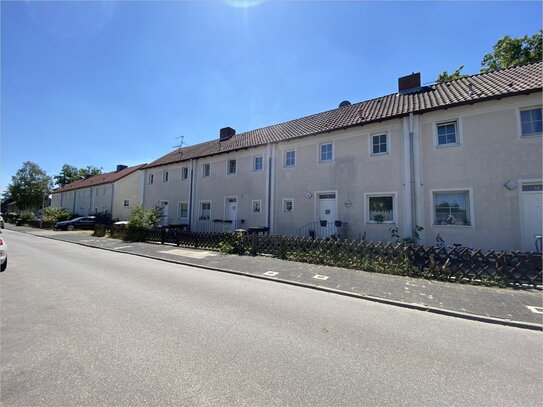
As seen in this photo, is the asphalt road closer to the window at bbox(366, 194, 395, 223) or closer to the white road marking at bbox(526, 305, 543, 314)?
the white road marking at bbox(526, 305, 543, 314)

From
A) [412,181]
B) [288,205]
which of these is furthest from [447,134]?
[288,205]

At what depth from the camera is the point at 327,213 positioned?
50.0ft

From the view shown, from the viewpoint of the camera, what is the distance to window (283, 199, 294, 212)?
16.6 metres

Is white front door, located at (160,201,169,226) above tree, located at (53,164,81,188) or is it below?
below

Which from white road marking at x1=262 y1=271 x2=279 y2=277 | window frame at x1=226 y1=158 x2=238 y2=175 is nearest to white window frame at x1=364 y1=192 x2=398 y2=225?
white road marking at x1=262 y1=271 x2=279 y2=277

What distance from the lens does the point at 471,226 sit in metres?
11.2

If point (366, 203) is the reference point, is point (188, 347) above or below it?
below

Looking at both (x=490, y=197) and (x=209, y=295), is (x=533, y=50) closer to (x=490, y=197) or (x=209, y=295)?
(x=490, y=197)

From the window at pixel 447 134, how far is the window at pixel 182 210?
1824 cm

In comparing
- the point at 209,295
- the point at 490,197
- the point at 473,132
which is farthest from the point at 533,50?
the point at 209,295

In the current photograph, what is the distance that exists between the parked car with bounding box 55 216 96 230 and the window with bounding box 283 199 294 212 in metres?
26.5

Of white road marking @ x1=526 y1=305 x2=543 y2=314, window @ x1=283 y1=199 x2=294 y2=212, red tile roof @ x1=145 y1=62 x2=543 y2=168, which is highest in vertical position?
red tile roof @ x1=145 y1=62 x2=543 y2=168

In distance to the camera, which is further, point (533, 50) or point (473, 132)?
point (533, 50)

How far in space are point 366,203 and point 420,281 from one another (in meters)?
5.88
